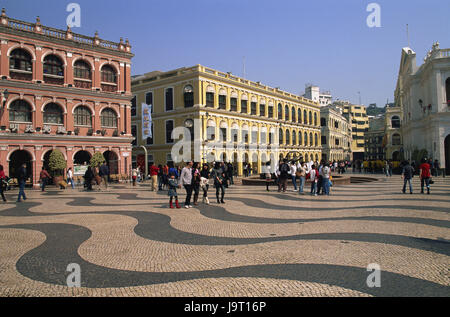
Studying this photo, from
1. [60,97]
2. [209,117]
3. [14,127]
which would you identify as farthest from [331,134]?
[14,127]

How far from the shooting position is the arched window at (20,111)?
2658 cm

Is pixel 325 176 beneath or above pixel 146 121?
beneath

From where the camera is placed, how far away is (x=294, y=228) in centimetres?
846

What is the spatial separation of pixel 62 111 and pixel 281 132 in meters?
35.4

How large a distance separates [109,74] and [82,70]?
2772 mm

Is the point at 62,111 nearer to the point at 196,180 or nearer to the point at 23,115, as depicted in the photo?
the point at 23,115

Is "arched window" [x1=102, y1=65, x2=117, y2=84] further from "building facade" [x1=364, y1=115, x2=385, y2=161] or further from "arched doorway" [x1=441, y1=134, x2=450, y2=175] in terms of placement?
"building facade" [x1=364, y1=115, x2=385, y2=161]

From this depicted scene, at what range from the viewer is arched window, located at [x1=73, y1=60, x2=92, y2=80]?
30297 mm

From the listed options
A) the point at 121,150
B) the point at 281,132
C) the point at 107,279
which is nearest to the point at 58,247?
the point at 107,279

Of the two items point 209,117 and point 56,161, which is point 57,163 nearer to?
point 56,161

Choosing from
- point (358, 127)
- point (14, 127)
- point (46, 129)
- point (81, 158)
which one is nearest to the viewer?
point (14, 127)

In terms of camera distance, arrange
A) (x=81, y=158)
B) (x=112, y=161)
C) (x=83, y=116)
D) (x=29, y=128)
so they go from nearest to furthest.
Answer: (x=29, y=128)
(x=83, y=116)
(x=81, y=158)
(x=112, y=161)

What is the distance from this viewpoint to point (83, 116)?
30594mm

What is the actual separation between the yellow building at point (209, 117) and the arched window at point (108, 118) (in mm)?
4187
